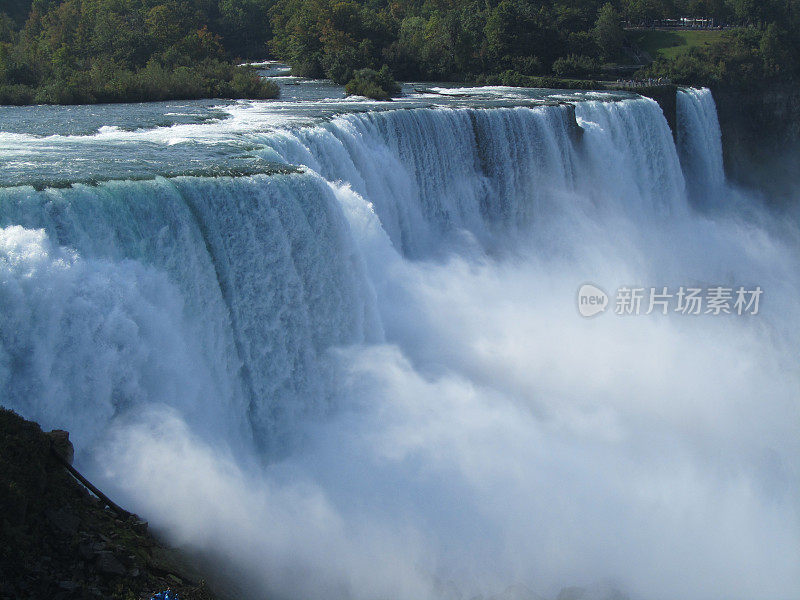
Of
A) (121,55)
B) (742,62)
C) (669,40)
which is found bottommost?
(742,62)

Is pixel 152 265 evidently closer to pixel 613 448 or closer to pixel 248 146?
pixel 248 146

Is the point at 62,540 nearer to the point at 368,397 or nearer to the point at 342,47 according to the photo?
the point at 368,397

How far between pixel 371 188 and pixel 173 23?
18.6 meters

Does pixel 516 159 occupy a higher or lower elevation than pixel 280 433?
higher

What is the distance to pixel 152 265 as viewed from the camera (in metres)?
8.41

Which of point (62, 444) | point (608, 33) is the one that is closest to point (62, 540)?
point (62, 444)

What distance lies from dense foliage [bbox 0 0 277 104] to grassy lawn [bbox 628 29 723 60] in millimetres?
20700

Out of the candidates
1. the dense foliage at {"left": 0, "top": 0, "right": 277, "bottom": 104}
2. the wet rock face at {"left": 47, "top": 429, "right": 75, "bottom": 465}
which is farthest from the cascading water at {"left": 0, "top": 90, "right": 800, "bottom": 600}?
the dense foliage at {"left": 0, "top": 0, "right": 277, "bottom": 104}

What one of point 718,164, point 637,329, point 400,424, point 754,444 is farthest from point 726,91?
point 400,424

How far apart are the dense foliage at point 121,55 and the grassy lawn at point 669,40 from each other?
67.9ft

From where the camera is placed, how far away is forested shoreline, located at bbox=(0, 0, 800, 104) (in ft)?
73.9

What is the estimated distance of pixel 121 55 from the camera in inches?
1008

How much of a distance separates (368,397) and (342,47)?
22.9m

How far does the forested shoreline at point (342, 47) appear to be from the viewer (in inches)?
886
